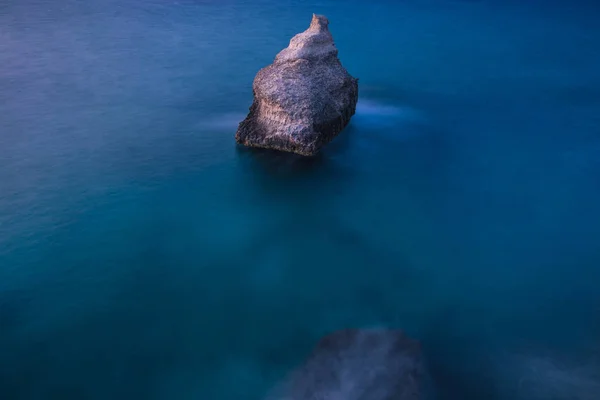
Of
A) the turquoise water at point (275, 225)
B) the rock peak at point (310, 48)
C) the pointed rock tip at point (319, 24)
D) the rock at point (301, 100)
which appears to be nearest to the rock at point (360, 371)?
the turquoise water at point (275, 225)

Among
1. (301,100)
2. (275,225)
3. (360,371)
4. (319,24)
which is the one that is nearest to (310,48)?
(319,24)

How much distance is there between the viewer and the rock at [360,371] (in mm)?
7840

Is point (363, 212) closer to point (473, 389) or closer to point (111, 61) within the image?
point (473, 389)

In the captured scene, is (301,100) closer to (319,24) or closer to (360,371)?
(319,24)

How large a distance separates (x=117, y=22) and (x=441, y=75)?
49.5 feet

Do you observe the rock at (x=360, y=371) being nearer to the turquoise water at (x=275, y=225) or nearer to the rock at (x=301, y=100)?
the turquoise water at (x=275, y=225)

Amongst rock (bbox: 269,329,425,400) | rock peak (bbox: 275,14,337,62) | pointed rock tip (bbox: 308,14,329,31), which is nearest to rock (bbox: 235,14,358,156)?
rock peak (bbox: 275,14,337,62)

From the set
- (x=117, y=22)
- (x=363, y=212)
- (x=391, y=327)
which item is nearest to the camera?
(x=391, y=327)

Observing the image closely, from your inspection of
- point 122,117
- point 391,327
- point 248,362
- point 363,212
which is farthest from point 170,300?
point 122,117

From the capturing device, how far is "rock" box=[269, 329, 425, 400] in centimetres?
784

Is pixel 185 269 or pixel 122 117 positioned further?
pixel 122 117

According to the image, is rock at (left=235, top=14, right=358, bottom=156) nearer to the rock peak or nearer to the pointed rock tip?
the rock peak

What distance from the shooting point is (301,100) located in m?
12.9

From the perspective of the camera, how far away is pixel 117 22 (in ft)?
77.9
